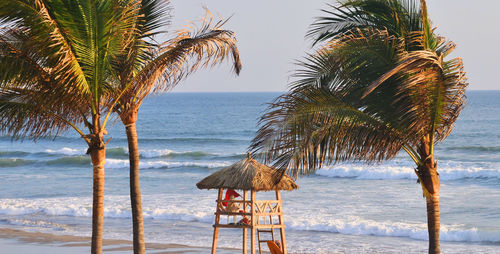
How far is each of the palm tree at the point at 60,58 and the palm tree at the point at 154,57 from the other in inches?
11.0

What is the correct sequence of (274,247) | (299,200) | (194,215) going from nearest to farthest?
1. (274,247)
2. (194,215)
3. (299,200)

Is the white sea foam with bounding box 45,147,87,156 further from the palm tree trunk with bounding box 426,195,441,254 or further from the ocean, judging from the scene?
the palm tree trunk with bounding box 426,195,441,254

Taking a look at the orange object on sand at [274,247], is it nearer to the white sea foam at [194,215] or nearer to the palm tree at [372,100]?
the palm tree at [372,100]

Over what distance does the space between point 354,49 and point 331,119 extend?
0.88 metres

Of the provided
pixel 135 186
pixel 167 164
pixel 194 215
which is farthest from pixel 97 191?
pixel 167 164

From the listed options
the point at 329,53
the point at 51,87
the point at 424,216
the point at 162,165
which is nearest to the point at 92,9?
the point at 51,87

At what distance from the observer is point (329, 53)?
26.5 feet

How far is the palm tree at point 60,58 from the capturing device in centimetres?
729

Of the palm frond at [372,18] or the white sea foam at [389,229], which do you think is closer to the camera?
the palm frond at [372,18]

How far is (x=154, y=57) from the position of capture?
8875mm

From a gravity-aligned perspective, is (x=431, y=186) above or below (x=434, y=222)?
above

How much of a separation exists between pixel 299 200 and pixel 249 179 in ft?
39.0

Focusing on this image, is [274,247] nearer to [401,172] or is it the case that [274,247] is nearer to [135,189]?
[135,189]

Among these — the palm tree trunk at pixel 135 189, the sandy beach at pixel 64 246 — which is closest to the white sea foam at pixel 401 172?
the sandy beach at pixel 64 246
